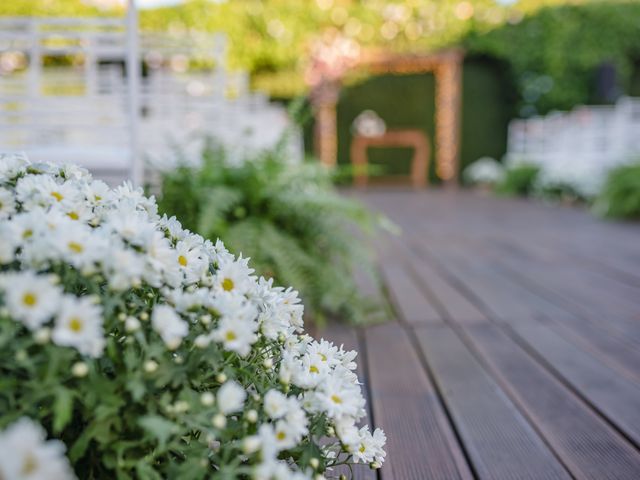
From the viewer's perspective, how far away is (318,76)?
6.41 meters

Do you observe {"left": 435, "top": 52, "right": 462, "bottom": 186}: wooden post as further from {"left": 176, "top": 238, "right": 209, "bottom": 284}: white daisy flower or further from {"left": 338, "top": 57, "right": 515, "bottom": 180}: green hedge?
{"left": 176, "top": 238, "right": 209, "bottom": 284}: white daisy flower

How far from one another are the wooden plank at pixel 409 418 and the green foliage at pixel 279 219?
283mm

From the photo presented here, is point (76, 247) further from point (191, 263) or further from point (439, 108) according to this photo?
point (439, 108)

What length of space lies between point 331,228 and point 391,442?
3.34ft

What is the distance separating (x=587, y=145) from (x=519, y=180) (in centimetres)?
109

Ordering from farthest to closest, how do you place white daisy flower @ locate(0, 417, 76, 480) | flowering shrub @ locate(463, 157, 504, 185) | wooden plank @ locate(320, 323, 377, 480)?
1. flowering shrub @ locate(463, 157, 504, 185)
2. wooden plank @ locate(320, 323, 377, 480)
3. white daisy flower @ locate(0, 417, 76, 480)

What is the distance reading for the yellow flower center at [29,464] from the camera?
1.48 feet

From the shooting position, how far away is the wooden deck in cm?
109

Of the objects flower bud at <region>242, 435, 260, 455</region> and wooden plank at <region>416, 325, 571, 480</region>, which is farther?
wooden plank at <region>416, 325, 571, 480</region>

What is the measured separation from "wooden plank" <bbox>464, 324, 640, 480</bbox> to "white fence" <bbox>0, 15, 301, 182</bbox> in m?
1.24

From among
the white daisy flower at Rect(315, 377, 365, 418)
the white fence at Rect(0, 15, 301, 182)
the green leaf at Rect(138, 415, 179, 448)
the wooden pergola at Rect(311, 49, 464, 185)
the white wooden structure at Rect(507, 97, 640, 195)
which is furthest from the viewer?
the wooden pergola at Rect(311, 49, 464, 185)

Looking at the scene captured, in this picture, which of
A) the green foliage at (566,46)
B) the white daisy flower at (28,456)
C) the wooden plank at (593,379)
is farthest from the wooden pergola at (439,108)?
the white daisy flower at (28,456)

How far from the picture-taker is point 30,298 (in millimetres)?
540

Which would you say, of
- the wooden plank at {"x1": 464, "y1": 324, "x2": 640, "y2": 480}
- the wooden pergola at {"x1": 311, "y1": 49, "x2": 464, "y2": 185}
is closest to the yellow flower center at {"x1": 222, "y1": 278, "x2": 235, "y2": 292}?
the wooden plank at {"x1": 464, "y1": 324, "x2": 640, "y2": 480}
